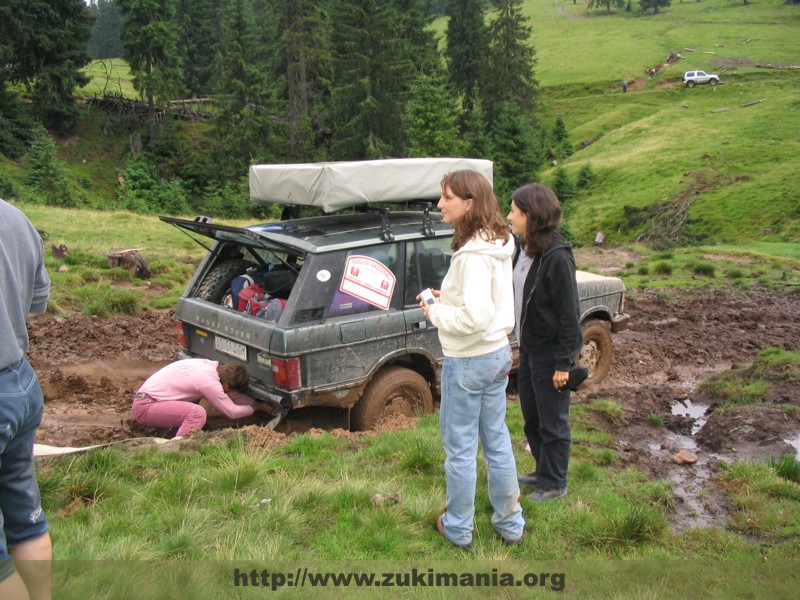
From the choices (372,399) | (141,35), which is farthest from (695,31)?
(372,399)

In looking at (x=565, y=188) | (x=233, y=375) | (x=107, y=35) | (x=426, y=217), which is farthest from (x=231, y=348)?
(x=107, y=35)

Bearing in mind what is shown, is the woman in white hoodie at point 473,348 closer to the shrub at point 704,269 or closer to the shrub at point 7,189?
the shrub at point 704,269

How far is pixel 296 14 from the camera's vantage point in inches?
1864

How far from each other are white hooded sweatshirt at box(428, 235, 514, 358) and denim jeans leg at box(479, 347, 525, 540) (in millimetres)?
169

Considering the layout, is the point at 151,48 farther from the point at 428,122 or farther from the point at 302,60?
the point at 428,122

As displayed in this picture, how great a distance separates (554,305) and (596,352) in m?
4.01

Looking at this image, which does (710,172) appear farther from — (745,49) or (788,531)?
(745,49)

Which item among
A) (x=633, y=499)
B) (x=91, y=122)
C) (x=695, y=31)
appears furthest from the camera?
(x=695, y=31)

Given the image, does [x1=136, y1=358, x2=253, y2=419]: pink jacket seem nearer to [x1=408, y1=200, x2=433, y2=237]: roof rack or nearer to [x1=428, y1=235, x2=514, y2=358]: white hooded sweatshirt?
[x1=408, y1=200, x2=433, y2=237]: roof rack

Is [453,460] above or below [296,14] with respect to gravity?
below

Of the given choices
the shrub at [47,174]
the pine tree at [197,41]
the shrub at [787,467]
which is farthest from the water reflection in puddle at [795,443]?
the pine tree at [197,41]

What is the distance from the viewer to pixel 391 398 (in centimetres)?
605

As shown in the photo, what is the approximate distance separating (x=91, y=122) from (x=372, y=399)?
5808cm

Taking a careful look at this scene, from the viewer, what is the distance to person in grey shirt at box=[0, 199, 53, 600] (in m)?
2.50
